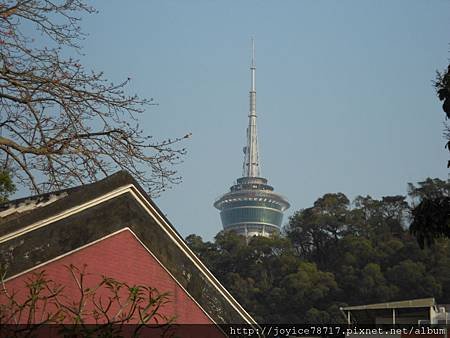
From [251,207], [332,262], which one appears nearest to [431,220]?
[332,262]

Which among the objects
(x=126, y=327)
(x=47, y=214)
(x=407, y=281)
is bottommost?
(x=126, y=327)

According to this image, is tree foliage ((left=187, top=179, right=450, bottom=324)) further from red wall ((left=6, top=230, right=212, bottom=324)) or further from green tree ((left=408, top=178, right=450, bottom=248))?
red wall ((left=6, top=230, right=212, bottom=324))

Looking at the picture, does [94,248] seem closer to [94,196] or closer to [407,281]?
[94,196]

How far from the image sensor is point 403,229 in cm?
6375

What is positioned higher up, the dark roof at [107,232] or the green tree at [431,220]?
the green tree at [431,220]

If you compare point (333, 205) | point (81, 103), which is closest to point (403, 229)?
point (333, 205)

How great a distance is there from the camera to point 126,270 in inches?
252

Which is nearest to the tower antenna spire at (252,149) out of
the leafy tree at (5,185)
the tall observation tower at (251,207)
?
the tall observation tower at (251,207)

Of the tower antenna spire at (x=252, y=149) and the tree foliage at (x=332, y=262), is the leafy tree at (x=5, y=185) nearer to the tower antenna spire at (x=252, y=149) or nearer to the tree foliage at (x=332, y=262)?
the tree foliage at (x=332, y=262)

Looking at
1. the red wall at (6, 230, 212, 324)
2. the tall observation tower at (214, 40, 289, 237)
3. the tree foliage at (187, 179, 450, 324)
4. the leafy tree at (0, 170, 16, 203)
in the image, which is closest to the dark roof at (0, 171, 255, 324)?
the red wall at (6, 230, 212, 324)

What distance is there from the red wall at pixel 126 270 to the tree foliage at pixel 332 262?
157 ft

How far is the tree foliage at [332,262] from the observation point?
184ft

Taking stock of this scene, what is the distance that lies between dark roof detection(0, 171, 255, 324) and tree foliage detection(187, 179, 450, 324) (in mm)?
47720

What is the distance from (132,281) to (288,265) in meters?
55.2
